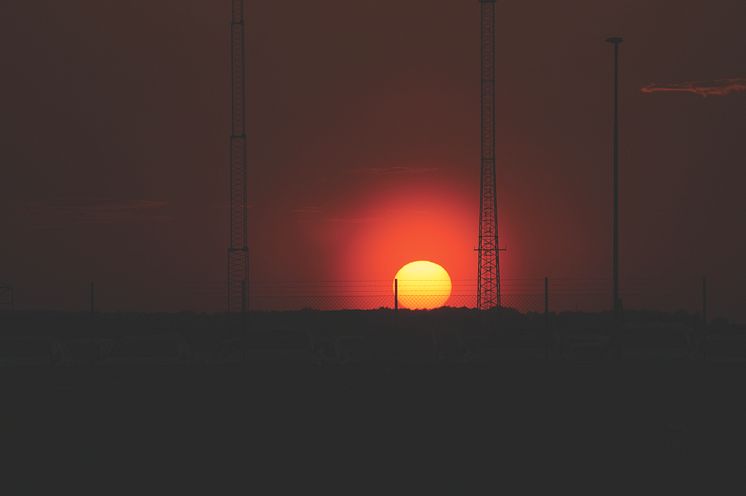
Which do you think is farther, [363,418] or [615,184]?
[615,184]

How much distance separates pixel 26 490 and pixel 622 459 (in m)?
6.25

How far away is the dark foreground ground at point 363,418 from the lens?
9805 millimetres

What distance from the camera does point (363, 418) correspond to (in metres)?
13.6

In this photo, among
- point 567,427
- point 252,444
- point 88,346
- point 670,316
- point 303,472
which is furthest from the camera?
point 670,316

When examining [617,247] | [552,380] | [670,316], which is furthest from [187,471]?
[670,316]

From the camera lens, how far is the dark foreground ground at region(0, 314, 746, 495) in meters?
9.80

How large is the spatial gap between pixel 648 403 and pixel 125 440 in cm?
812

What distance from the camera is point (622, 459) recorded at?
35.2 feet

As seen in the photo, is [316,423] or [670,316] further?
[670,316]

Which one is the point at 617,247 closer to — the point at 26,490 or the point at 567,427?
the point at 567,427

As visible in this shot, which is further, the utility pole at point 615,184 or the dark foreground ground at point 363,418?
the utility pole at point 615,184

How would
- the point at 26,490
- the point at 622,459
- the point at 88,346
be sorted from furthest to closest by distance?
the point at 88,346 → the point at 622,459 → the point at 26,490

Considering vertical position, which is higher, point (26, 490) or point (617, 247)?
point (617, 247)

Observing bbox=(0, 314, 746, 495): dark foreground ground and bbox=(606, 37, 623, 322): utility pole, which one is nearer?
bbox=(0, 314, 746, 495): dark foreground ground
